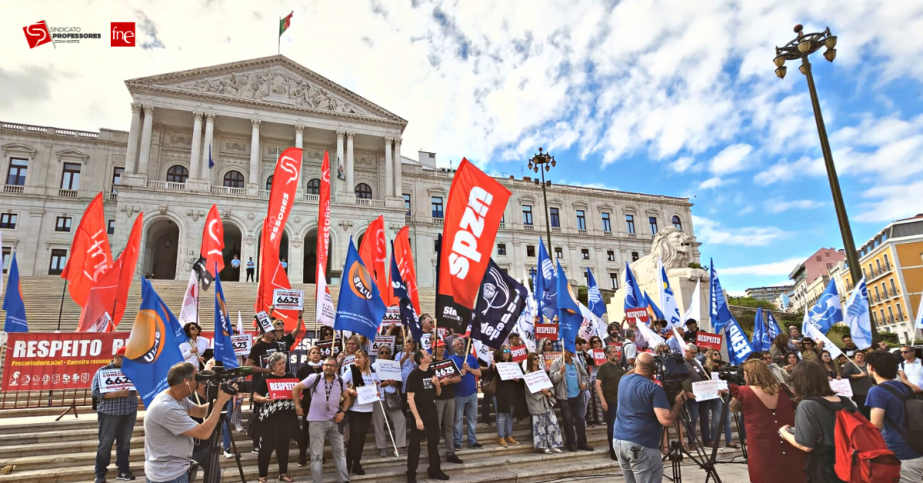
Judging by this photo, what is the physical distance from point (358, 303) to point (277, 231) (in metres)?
2.94

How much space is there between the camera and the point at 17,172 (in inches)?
1296

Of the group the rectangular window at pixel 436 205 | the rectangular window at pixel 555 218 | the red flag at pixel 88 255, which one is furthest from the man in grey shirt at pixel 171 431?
the rectangular window at pixel 555 218

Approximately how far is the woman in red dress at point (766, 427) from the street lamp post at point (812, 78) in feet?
16.2

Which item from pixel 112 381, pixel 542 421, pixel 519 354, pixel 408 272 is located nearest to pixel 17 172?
pixel 408 272

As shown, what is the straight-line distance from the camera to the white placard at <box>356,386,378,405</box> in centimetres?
648

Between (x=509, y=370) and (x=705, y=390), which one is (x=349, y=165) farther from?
(x=705, y=390)

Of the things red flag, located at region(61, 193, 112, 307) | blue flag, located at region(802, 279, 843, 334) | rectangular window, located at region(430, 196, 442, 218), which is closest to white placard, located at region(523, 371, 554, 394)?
blue flag, located at region(802, 279, 843, 334)

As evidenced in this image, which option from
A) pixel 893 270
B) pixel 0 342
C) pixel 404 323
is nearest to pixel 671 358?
pixel 404 323

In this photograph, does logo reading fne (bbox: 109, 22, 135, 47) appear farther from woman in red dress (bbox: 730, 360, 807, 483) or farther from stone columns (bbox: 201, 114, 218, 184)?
woman in red dress (bbox: 730, 360, 807, 483)

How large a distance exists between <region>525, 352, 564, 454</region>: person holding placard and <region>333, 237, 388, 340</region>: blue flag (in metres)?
2.69

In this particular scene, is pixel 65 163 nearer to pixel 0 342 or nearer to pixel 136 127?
pixel 136 127

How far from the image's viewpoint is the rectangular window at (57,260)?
31.7m

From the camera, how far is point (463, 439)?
26.6ft

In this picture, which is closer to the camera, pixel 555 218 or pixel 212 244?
pixel 212 244
